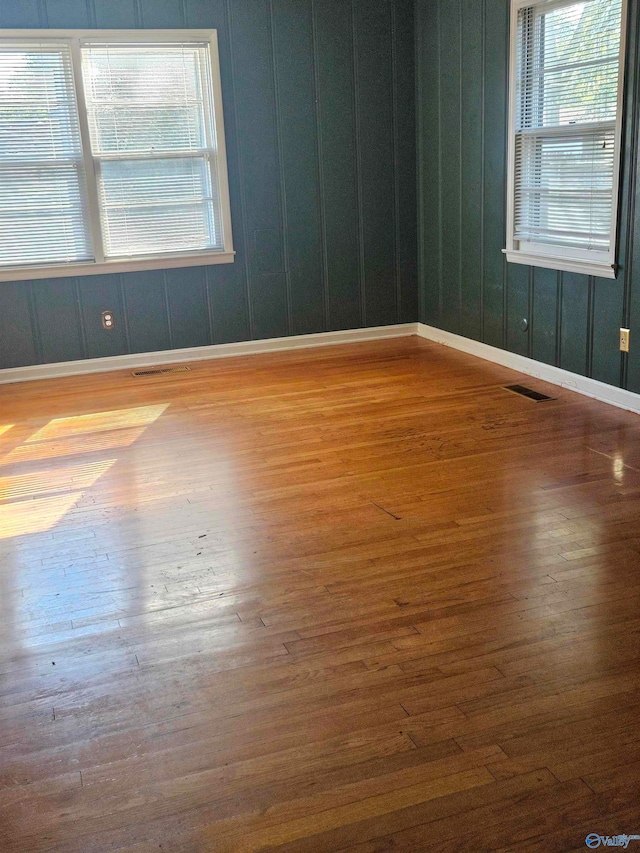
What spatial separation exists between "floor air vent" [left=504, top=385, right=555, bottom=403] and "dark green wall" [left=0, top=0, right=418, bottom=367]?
1.83m

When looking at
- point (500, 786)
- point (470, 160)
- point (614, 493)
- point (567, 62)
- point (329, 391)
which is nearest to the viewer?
point (500, 786)

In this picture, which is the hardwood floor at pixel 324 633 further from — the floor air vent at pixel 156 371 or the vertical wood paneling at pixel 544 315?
the floor air vent at pixel 156 371

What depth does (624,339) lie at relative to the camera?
14.5 ft

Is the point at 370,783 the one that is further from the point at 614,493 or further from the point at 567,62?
the point at 567,62

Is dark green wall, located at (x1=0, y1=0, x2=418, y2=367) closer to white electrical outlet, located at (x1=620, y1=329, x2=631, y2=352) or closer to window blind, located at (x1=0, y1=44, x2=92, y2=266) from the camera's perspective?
window blind, located at (x1=0, y1=44, x2=92, y2=266)

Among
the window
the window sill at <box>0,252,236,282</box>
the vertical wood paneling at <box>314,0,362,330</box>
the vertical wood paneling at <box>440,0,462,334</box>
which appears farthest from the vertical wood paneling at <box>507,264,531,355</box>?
the window sill at <box>0,252,236,282</box>

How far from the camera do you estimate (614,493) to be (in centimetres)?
337

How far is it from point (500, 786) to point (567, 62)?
4031mm

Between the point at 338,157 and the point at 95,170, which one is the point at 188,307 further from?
the point at 338,157

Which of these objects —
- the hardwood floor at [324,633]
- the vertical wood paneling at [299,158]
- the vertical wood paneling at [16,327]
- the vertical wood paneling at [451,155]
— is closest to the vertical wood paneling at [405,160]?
the vertical wood paneling at [451,155]

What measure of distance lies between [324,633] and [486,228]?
12.5 ft

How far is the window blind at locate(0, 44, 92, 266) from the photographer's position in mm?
5430

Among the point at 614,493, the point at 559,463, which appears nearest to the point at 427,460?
the point at 559,463

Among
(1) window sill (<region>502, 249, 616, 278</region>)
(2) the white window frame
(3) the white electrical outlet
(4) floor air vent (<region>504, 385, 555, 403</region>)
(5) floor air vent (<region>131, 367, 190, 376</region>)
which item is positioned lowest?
(4) floor air vent (<region>504, 385, 555, 403</region>)
